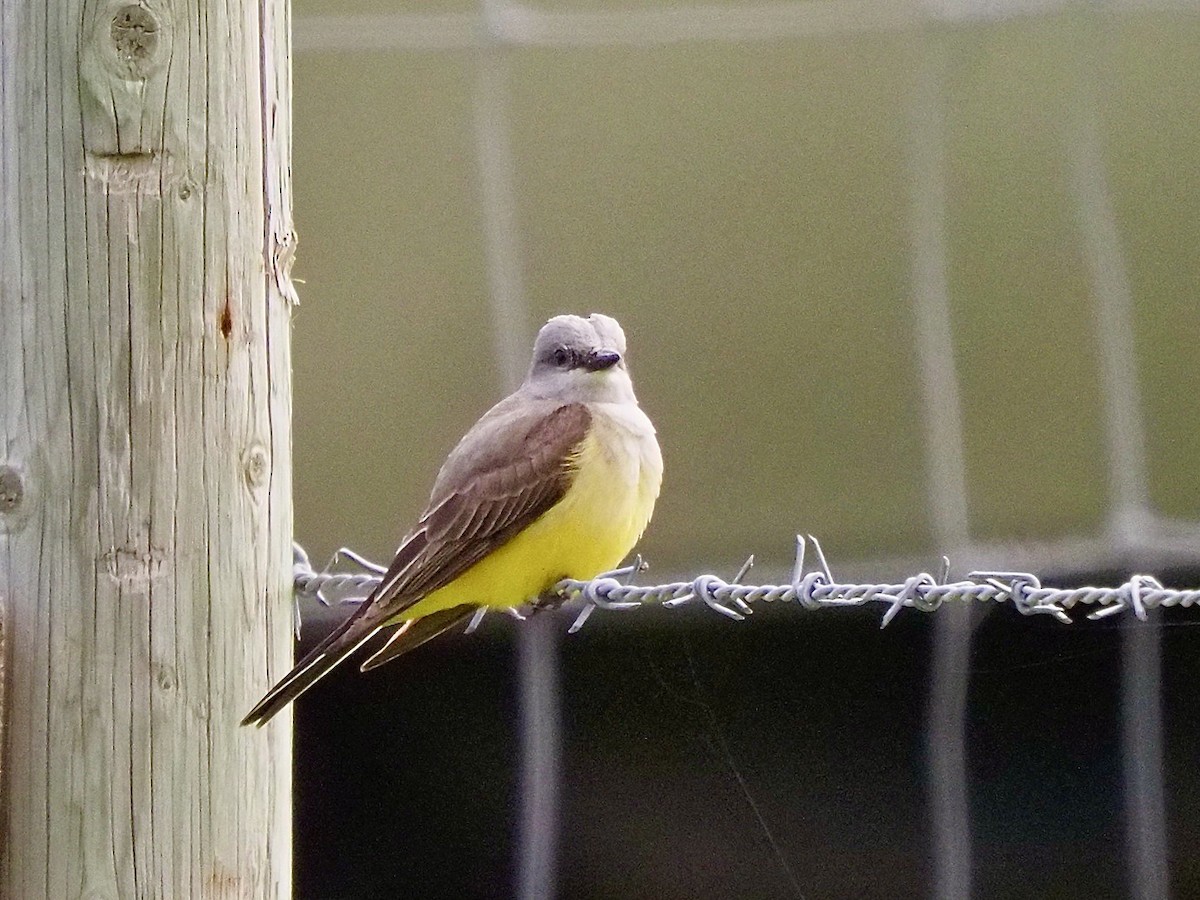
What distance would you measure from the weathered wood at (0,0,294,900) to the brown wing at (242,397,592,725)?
647 mm

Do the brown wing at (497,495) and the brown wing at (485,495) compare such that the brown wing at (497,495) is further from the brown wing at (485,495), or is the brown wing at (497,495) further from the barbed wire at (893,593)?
the barbed wire at (893,593)

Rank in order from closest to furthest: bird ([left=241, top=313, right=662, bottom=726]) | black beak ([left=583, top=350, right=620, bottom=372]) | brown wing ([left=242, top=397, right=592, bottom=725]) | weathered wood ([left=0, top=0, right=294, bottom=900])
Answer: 1. weathered wood ([left=0, top=0, right=294, bottom=900])
2. brown wing ([left=242, top=397, right=592, bottom=725])
3. bird ([left=241, top=313, right=662, bottom=726])
4. black beak ([left=583, top=350, right=620, bottom=372])

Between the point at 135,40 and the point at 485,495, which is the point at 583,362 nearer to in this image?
the point at 485,495

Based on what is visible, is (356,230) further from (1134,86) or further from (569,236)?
(1134,86)

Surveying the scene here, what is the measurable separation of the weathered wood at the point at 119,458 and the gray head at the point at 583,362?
48.1 inches

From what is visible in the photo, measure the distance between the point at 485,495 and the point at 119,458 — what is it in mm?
1023

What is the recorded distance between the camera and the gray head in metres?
3.05

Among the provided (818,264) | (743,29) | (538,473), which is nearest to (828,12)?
(743,29)

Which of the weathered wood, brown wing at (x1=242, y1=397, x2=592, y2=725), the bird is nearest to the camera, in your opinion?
the weathered wood

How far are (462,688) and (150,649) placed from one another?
2.11 metres

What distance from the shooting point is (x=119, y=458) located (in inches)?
73.3

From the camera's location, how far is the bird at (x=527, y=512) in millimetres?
2744

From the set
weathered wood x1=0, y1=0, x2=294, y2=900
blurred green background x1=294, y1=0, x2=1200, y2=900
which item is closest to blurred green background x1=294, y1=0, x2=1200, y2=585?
blurred green background x1=294, y1=0, x2=1200, y2=900

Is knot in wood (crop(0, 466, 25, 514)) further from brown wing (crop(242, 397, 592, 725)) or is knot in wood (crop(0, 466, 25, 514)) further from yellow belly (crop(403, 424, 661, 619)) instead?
yellow belly (crop(403, 424, 661, 619))
